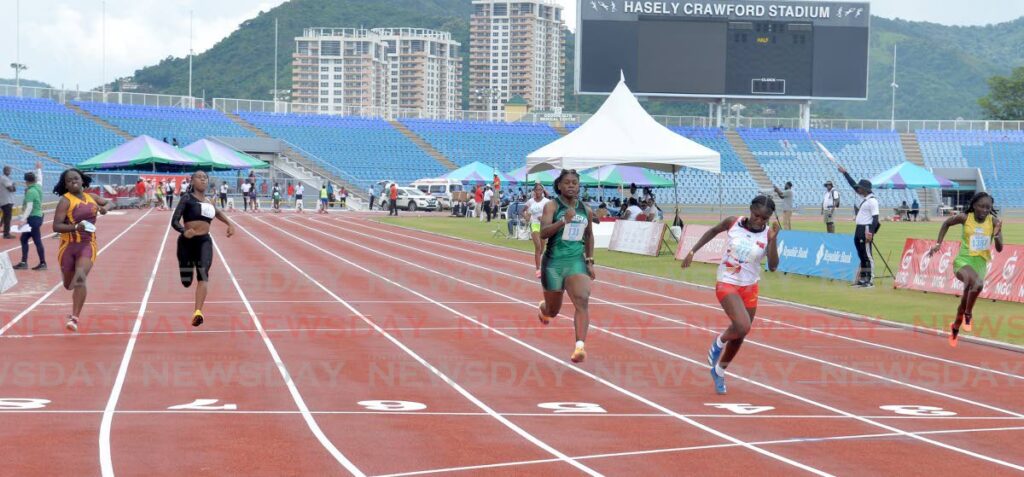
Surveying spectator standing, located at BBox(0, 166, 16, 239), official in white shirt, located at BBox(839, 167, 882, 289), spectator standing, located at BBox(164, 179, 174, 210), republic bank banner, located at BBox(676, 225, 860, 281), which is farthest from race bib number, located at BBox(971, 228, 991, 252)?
spectator standing, located at BBox(164, 179, 174, 210)

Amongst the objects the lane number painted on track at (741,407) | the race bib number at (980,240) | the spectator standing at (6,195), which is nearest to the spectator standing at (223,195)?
the spectator standing at (6,195)

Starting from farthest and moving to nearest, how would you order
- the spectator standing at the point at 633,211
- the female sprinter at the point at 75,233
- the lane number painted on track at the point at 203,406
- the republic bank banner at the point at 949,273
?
the spectator standing at the point at 633,211
the republic bank banner at the point at 949,273
the female sprinter at the point at 75,233
the lane number painted on track at the point at 203,406

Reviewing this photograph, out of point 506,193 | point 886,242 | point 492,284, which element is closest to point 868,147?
point 506,193

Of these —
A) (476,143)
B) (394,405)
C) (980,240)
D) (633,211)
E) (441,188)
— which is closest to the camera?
(394,405)

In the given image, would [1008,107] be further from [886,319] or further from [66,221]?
[66,221]

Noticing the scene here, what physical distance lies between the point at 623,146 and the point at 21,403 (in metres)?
22.4

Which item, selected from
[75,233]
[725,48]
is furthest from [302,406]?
[725,48]

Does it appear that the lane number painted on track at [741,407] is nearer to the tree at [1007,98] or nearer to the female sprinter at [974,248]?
the female sprinter at [974,248]

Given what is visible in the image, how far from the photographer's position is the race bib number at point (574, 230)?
1143cm

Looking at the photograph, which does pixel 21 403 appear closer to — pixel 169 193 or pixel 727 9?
pixel 169 193

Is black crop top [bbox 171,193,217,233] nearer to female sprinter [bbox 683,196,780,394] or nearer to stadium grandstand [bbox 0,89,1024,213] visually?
female sprinter [bbox 683,196,780,394]

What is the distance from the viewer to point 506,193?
61938mm

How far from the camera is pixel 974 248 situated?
14.2 meters

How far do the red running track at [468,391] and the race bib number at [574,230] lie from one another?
48.9 inches
